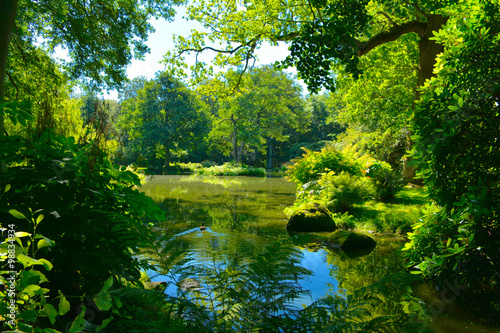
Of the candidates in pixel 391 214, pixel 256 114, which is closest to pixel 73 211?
pixel 391 214

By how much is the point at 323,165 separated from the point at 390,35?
493cm

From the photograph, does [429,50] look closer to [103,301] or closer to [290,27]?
[290,27]

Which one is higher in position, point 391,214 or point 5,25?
point 5,25

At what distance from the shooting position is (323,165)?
12.4 m

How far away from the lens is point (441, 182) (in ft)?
11.0

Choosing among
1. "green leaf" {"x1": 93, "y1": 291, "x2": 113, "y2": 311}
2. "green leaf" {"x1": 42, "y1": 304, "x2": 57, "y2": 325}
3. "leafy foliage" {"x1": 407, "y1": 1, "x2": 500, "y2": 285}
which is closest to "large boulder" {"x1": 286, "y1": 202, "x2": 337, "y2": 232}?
"leafy foliage" {"x1": 407, "y1": 1, "x2": 500, "y2": 285}

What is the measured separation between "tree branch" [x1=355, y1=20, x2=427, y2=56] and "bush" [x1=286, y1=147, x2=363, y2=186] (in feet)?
12.6

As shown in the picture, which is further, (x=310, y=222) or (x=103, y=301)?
(x=310, y=222)

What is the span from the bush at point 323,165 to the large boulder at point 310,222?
3.91m

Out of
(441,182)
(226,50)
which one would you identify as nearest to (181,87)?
(226,50)

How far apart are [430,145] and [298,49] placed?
3039mm

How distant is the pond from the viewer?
225 cm

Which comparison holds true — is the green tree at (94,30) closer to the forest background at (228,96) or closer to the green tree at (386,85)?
the forest background at (228,96)

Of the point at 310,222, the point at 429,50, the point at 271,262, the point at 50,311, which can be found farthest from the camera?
the point at 429,50
